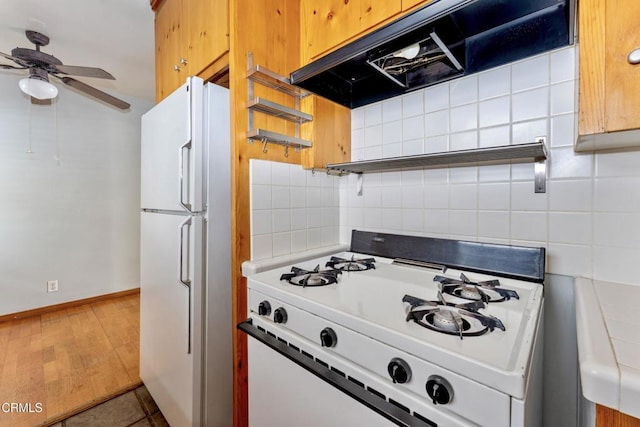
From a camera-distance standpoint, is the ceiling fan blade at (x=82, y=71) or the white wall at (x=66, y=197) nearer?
the ceiling fan blade at (x=82, y=71)

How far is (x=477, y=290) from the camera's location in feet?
3.09

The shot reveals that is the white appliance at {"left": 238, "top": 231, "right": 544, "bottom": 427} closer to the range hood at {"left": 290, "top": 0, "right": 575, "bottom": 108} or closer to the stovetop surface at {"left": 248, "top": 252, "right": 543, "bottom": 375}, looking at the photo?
the stovetop surface at {"left": 248, "top": 252, "right": 543, "bottom": 375}

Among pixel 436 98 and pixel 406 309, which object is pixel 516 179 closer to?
pixel 436 98

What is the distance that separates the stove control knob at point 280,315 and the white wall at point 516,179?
2.62 ft

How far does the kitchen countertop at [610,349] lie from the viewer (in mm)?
458

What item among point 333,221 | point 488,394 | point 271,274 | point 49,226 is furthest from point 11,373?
point 488,394

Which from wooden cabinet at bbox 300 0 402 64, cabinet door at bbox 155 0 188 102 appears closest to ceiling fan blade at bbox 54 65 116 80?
cabinet door at bbox 155 0 188 102

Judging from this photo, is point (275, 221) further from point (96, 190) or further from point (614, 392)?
point (96, 190)

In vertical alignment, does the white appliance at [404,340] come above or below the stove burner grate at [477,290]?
below

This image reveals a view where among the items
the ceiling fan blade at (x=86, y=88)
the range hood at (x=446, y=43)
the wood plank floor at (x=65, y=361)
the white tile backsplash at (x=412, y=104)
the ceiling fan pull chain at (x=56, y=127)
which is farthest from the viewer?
the ceiling fan pull chain at (x=56, y=127)

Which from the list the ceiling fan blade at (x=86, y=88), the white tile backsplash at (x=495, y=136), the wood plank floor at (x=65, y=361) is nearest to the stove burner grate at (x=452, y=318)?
the white tile backsplash at (x=495, y=136)

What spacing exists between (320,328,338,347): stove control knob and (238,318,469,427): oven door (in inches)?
1.4

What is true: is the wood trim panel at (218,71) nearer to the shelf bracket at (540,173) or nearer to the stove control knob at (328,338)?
the stove control knob at (328,338)

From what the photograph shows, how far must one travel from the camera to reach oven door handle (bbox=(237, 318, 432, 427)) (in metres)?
0.65
